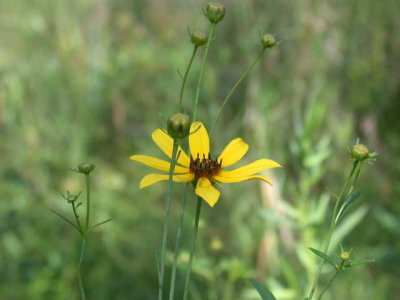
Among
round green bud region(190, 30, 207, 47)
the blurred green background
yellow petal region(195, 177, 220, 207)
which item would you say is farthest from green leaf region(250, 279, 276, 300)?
the blurred green background

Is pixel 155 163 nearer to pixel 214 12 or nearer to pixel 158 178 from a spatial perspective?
pixel 158 178

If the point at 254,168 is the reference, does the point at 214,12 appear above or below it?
above

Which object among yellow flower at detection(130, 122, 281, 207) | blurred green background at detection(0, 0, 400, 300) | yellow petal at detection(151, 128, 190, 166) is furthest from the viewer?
blurred green background at detection(0, 0, 400, 300)

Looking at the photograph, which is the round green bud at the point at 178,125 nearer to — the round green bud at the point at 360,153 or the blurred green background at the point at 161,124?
the round green bud at the point at 360,153

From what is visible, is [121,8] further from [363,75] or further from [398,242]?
[398,242]

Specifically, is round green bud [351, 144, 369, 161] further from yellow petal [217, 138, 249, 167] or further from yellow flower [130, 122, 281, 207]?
yellow petal [217, 138, 249, 167]

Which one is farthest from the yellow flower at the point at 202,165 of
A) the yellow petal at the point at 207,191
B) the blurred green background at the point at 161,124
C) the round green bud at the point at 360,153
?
the blurred green background at the point at 161,124

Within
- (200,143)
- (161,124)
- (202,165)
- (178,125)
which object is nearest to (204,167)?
(202,165)
